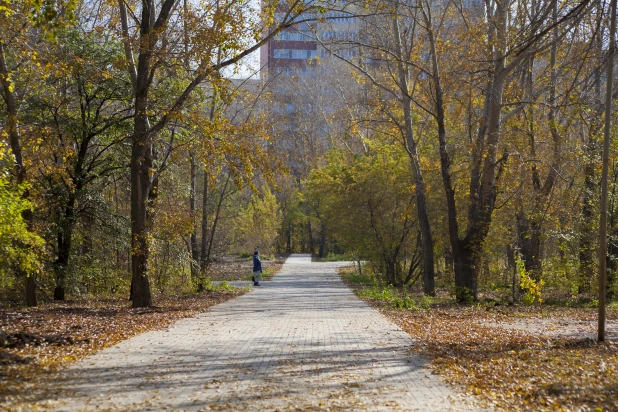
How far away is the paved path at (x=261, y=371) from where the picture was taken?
21.7ft

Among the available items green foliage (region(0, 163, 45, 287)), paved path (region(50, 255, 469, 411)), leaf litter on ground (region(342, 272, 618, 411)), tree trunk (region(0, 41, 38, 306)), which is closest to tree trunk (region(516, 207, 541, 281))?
leaf litter on ground (region(342, 272, 618, 411))

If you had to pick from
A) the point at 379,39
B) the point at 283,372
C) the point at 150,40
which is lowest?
the point at 283,372

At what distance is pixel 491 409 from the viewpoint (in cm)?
641

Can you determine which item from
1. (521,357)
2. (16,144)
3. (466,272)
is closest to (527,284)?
(466,272)

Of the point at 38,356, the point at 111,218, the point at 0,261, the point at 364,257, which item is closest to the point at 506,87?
the point at 364,257

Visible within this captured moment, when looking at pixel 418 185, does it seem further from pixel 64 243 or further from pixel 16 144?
pixel 16 144

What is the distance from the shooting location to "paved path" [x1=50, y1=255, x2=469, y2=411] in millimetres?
6605

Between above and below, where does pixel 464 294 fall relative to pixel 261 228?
below

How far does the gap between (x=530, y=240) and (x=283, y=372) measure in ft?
51.8

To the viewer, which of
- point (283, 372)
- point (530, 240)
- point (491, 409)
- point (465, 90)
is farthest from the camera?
point (465, 90)

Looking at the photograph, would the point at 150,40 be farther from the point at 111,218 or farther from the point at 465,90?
the point at 465,90

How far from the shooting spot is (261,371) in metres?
8.37

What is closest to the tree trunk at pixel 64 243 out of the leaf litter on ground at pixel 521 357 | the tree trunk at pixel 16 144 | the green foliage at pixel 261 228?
the tree trunk at pixel 16 144

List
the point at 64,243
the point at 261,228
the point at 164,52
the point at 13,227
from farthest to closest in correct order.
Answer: the point at 261,228 < the point at 64,243 < the point at 164,52 < the point at 13,227
